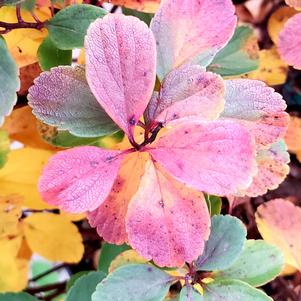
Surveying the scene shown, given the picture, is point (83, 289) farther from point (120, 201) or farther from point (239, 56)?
point (239, 56)

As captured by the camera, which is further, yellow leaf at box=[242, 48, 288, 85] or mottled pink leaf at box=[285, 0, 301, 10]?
yellow leaf at box=[242, 48, 288, 85]

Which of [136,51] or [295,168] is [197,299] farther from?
[295,168]

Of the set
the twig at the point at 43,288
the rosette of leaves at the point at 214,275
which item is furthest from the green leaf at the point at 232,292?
the twig at the point at 43,288

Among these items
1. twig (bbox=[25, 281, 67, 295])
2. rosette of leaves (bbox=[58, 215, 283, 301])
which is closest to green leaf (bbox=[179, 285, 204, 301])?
rosette of leaves (bbox=[58, 215, 283, 301])

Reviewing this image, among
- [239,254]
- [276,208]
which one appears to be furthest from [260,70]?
[239,254]

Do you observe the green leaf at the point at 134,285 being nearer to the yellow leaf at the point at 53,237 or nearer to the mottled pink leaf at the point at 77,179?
the mottled pink leaf at the point at 77,179

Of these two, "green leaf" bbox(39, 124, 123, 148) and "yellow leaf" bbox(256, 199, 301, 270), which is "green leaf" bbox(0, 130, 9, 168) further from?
"yellow leaf" bbox(256, 199, 301, 270)

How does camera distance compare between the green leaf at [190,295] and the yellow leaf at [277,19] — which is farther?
the yellow leaf at [277,19]
